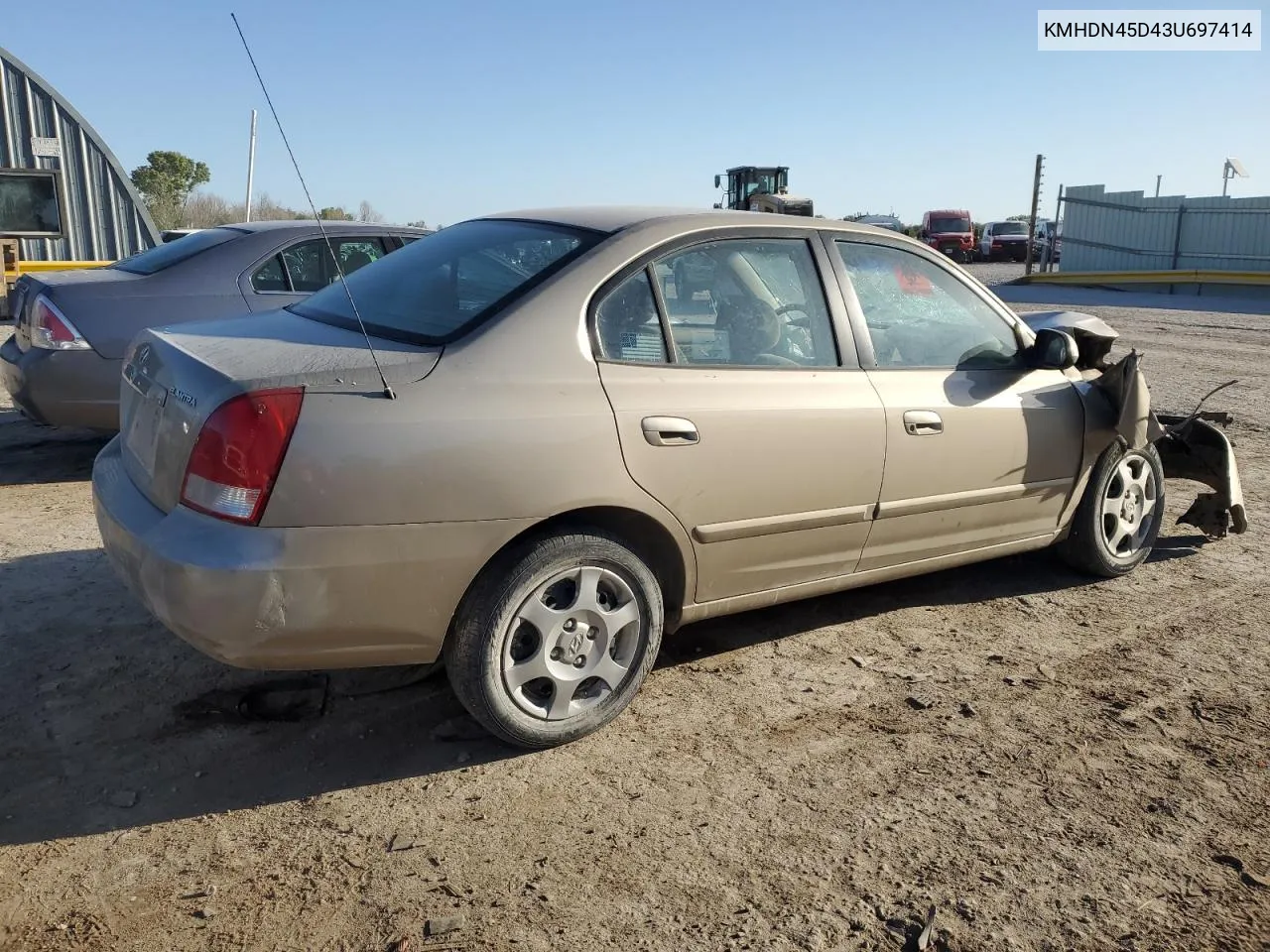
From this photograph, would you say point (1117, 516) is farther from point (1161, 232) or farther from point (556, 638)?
point (1161, 232)

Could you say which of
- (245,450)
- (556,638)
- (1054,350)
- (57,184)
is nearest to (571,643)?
(556,638)

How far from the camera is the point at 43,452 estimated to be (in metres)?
6.99

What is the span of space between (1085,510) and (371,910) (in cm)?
362

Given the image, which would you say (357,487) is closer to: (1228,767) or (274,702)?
(274,702)

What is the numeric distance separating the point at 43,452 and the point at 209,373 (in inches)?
193

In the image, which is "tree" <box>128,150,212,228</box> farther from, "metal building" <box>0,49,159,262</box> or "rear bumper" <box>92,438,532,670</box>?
"rear bumper" <box>92,438,532,670</box>

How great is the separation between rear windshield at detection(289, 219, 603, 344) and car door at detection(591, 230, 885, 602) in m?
0.31

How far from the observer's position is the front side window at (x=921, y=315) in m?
4.05

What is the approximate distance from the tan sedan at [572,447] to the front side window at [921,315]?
0.01 metres

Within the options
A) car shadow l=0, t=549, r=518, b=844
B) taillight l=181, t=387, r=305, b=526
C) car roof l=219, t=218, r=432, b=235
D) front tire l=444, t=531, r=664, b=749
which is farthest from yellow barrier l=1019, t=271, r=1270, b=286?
taillight l=181, t=387, r=305, b=526

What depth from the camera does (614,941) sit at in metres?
2.43

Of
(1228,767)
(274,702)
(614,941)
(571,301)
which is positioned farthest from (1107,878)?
(274,702)

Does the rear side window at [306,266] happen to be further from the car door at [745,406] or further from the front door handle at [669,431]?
the front door handle at [669,431]

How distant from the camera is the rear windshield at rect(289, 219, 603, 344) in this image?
3.33 meters
